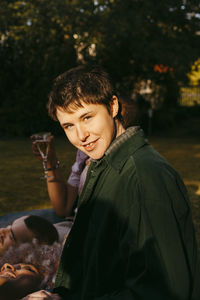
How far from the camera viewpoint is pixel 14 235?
293cm

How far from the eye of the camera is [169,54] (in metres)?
12.7

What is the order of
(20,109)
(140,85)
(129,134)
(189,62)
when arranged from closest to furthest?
(129,134) < (189,62) < (20,109) < (140,85)

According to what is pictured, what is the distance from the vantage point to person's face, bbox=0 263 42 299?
2.36 m

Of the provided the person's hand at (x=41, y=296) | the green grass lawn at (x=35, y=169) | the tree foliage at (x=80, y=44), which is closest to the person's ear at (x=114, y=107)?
the person's hand at (x=41, y=296)

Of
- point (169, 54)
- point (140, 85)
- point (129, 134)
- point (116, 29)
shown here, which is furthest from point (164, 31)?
point (129, 134)

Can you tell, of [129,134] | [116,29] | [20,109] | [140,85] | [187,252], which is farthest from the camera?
[140,85]

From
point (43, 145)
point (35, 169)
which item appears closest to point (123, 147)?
point (43, 145)

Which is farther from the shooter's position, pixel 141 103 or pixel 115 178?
pixel 141 103

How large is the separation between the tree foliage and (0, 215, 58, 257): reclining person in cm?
727

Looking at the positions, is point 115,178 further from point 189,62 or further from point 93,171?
point 189,62

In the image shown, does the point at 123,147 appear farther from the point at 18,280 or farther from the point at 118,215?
the point at 18,280

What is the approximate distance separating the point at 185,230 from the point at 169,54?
40.5 feet

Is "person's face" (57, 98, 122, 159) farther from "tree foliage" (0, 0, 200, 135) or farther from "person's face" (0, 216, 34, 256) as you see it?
"tree foliage" (0, 0, 200, 135)

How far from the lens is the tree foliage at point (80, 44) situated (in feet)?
38.5
